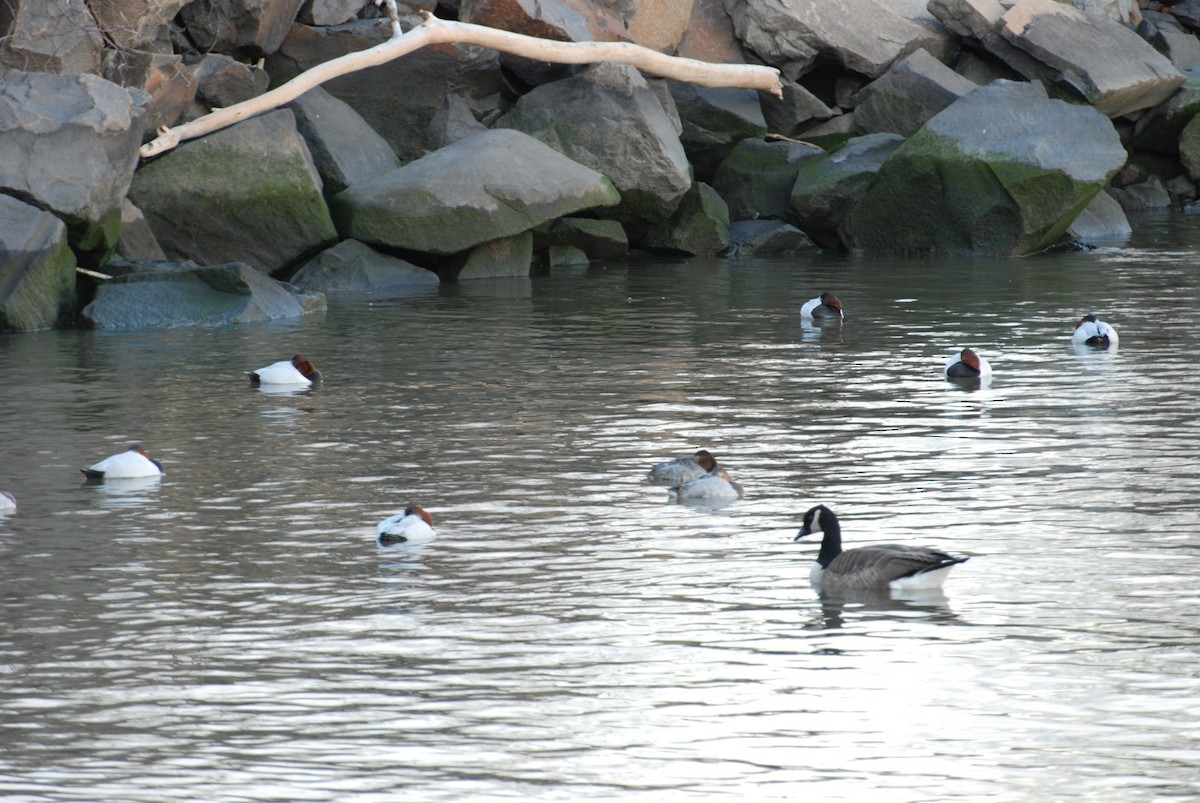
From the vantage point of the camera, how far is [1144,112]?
37312mm

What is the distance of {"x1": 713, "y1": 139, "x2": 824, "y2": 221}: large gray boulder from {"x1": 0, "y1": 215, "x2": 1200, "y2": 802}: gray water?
13934 mm

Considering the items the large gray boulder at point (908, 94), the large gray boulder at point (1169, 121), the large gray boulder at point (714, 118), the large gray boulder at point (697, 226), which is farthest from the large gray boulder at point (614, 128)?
the large gray boulder at point (1169, 121)

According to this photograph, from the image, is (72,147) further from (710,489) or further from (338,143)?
(710,489)

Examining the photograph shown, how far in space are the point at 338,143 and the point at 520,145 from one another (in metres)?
2.68

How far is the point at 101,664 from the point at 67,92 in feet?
48.5

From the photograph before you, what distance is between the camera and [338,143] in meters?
26.0

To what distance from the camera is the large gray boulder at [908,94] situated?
31703mm

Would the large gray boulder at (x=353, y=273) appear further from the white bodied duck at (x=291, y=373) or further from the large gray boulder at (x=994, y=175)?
the white bodied duck at (x=291, y=373)

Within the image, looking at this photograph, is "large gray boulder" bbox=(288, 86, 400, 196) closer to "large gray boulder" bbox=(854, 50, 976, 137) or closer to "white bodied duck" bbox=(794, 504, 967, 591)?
"large gray boulder" bbox=(854, 50, 976, 137)

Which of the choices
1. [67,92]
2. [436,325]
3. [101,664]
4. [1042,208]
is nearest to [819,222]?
[1042,208]

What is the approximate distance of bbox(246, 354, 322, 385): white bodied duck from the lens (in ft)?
51.6

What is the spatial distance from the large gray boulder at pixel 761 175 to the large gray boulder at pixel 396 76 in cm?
459

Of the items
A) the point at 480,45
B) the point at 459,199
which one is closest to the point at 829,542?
the point at 459,199

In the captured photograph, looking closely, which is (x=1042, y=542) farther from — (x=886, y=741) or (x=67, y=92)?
(x=67, y=92)
